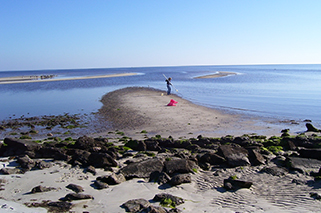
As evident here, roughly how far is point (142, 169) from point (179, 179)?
1.20 meters

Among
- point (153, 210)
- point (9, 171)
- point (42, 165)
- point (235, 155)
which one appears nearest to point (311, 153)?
point (235, 155)

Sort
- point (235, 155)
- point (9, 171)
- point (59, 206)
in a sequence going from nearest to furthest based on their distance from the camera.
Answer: point (59, 206) < point (9, 171) < point (235, 155)

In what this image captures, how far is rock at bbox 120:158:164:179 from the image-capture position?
7387 millimetres

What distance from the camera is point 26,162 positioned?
8.16 metres

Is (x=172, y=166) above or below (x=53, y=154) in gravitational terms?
above

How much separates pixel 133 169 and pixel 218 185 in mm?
2350

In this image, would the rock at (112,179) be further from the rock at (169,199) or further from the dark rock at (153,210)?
the dark rock at (153,210)

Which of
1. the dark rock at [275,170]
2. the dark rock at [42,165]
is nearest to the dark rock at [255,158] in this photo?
the dark rock at [275,170]

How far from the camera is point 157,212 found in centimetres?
516

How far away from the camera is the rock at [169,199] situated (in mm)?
5836

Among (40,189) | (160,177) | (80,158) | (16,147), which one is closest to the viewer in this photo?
(40,189)

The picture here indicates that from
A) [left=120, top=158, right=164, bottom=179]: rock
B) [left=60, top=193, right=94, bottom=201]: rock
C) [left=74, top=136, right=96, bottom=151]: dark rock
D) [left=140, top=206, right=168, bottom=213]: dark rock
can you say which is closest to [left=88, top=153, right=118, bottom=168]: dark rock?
[left=120, top=158, right=164, bottom=179]: rock

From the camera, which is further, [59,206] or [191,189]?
[191,189]

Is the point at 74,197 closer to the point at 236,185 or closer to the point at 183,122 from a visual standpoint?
the point at 236,185
